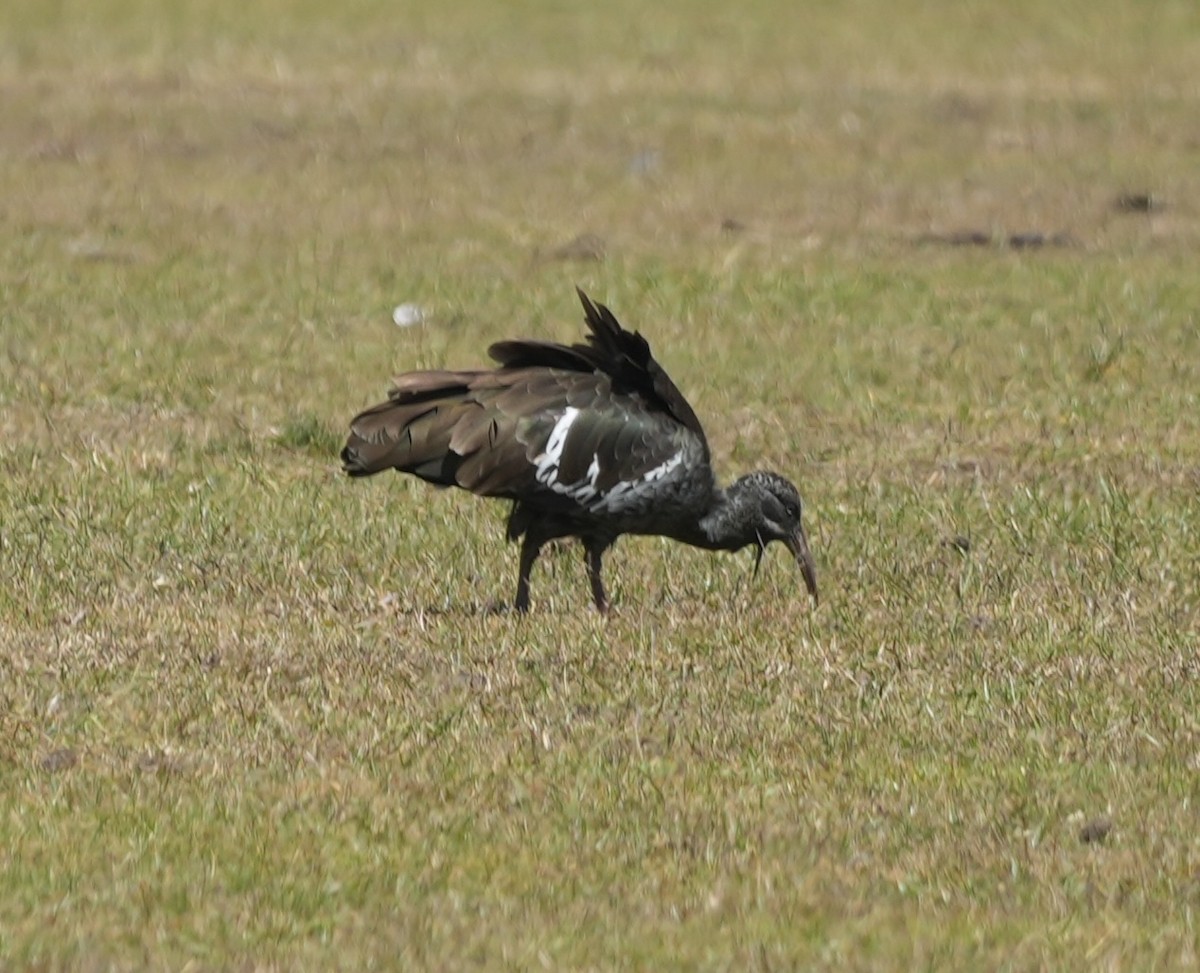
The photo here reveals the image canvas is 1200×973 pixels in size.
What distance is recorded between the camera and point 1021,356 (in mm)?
14406

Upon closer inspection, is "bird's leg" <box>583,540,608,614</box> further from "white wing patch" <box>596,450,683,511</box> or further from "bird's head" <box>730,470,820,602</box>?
"bird's head" <box>730,470,820,602</box>

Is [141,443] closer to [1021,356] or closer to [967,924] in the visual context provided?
[1021,356]

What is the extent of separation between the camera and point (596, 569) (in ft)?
30.6

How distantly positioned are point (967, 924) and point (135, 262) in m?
11.5

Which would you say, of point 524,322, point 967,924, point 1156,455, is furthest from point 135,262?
point 967,924

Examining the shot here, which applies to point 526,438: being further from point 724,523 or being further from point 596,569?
point 724,523

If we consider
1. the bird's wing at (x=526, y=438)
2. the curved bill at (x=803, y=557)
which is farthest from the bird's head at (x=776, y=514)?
the bird's wing at (x=526, y=438)

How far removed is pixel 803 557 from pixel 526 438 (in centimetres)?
138

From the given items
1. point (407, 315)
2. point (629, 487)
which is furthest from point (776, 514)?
point (407, 315)

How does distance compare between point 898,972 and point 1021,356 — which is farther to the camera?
point 1021,356

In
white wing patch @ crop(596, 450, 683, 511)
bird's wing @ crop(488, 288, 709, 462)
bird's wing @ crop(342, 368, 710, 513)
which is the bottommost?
white wing patch @ crop(596, 450, 683, 511)

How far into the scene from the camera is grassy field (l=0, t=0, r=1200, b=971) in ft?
20.7

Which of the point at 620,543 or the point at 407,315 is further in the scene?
the point at 407,315

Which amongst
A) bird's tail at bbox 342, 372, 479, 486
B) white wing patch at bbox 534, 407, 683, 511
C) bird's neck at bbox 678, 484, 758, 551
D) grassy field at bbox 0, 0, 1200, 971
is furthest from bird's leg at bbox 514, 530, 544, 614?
bird's neck at bbox 678, 484, 758, 551
